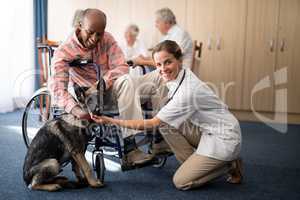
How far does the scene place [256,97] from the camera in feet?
14.7

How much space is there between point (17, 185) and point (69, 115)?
0.56m

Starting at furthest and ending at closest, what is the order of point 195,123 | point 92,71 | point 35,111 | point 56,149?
point 35,111, point 92,71, point 195,123, point 56,149

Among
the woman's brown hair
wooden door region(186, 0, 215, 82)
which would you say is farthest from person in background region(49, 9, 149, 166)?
wooden door region(186, 0, 215, 82)

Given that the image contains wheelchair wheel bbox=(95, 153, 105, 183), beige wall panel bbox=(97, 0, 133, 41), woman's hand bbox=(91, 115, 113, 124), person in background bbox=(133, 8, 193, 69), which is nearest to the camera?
woman's hand bbox=(91, 115, 113, 124)

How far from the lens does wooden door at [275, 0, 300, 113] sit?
14.0ft

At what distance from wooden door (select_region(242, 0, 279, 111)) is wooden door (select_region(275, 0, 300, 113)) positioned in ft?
0.24

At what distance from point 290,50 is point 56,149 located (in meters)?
3.41

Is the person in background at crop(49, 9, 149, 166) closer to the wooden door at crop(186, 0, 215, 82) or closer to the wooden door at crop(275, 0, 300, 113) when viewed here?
the wooden door at crop(186, 0, 215, 82)

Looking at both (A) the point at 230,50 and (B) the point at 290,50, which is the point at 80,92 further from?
(B) the point at 290,50

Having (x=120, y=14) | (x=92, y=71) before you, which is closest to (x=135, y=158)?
(x=92, y=71)

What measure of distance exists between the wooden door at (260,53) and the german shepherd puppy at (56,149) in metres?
2.95

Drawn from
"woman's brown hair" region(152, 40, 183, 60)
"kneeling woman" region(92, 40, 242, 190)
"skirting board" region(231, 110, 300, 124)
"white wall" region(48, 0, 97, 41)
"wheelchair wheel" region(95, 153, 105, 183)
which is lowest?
"skirting board" region(231, 110, 300, 124)

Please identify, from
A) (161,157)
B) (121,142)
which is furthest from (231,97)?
(121,142)

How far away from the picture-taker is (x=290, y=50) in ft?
14.2
